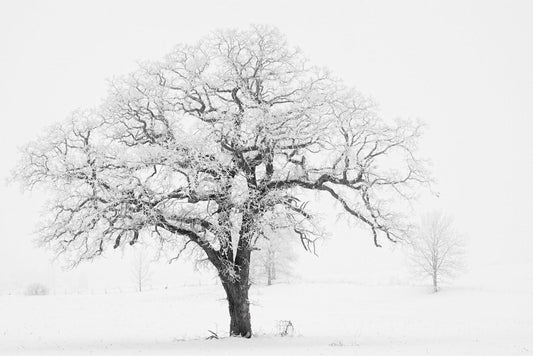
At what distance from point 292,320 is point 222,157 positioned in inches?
701

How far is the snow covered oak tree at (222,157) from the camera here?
17.2 metres

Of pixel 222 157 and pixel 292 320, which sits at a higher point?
pixel 222 157

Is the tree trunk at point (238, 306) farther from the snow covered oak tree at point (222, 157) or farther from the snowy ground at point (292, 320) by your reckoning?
the snowy ground at point (292, 320)

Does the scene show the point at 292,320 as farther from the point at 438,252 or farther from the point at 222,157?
the point at 438,252

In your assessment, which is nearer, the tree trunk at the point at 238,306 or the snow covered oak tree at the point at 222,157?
the snow covered oak tree at the point at 222,157

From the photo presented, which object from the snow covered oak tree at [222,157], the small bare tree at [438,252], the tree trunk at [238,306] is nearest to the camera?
the snow covered oak tree at [222,157]

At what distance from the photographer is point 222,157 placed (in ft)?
61.9

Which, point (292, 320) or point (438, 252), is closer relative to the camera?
point (292, 320)

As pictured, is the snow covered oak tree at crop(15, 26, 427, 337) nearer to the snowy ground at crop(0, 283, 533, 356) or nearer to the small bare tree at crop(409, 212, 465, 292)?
the snowy ground at crop(0, 283, 533, 356)

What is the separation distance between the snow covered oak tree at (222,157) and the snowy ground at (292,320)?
141 inches

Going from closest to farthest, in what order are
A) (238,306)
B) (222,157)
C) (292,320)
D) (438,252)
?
(222,157) < (238,306) < (292,320) < (438,252)

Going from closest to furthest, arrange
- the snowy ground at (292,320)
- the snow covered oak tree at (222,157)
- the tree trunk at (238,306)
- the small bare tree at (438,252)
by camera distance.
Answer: the snowy ground at (292,320), the snow covered oak tree at (222,157), the tree trunk at (238,306), the small bare tree at (438,252)

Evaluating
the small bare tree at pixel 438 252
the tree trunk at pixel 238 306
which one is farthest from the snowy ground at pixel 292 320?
the small bare tree at pixel 438 252

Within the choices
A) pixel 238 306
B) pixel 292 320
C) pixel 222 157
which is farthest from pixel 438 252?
pixel 222 157
